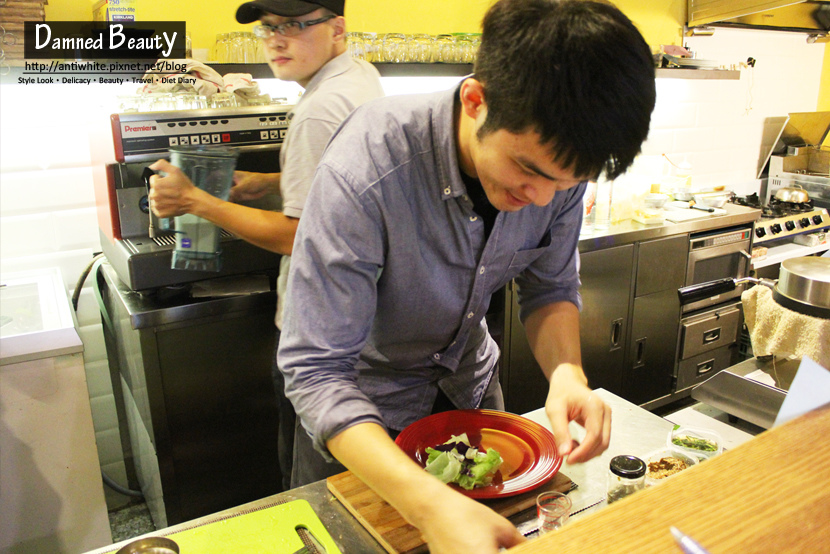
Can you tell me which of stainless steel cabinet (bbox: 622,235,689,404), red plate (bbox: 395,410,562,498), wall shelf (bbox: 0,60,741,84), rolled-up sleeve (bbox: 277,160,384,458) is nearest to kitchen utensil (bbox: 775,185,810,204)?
stainless steel cabinet (bbox: 622,235,689,404)

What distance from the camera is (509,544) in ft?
2.79

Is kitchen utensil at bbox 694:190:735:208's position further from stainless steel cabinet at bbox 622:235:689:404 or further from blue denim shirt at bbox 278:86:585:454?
blue denim shirt at bbox 278:86:585:454

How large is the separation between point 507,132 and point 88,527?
83.0 inches

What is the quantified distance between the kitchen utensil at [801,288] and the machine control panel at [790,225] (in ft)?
9.23

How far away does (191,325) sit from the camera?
2.25m

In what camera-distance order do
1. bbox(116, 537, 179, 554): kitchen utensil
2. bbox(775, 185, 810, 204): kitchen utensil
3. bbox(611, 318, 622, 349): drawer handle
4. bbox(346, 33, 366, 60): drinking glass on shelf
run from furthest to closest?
bbox(775, 185, 810, 204): kitchen utensil
bbox(611, 318, 622, 349): drawer handle
bbox(346, 33, 366, 60): drinking glass on shelf
bbox(116, 537, 179, 554): kitchen utensil

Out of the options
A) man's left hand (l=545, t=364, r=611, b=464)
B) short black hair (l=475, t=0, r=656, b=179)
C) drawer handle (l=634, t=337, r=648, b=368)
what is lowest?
drawer handle (l=634, t=337, r=648, b=368)

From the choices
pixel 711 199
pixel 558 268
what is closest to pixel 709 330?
pixel 711 199

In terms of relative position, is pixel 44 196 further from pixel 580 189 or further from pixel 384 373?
pixel 580 189

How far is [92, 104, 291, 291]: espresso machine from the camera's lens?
82.8 inches

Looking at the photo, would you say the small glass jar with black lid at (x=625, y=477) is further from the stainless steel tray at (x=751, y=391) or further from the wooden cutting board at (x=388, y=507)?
the stainless steel tray at (x=751, y=391)

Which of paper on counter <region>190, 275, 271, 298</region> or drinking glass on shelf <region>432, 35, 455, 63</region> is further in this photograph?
drinking glass on shelf <region>432, 35, 455, 63</region>

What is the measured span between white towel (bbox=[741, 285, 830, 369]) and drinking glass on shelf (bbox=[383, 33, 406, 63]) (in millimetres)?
1958

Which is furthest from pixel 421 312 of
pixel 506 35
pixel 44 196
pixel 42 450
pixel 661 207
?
pixel 661 207
